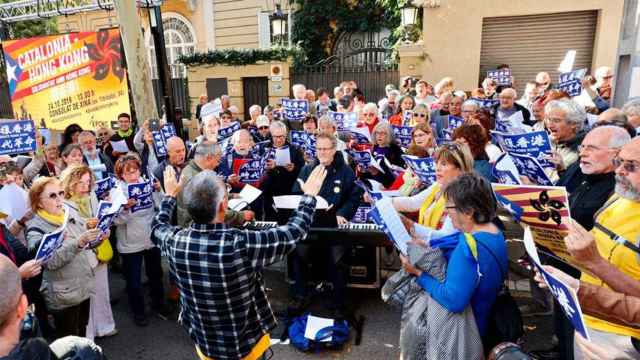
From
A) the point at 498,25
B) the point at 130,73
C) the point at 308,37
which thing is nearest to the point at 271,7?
the point at 308,37

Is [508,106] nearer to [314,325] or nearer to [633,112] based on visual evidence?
[633,112]

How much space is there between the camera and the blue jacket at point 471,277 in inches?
86.4

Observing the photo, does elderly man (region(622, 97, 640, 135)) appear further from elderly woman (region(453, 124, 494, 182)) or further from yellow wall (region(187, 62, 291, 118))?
yellow wall (region(187, 62, 291, 118))

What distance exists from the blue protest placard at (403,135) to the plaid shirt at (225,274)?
12.3 feet

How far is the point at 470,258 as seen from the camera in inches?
86.5

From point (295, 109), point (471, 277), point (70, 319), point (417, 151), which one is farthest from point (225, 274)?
point (295, 109)

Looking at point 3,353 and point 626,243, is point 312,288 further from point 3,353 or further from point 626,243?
point 3,353

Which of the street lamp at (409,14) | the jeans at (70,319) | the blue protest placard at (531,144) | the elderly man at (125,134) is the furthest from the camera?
the street lamp at (409,14)

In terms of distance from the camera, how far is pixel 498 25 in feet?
41.3

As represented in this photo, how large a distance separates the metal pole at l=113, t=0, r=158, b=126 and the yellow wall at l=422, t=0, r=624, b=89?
793 centimetres

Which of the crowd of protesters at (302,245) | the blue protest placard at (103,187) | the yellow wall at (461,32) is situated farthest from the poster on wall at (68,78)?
the yellow wall at (461,32)

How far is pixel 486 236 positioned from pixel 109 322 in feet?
12.8

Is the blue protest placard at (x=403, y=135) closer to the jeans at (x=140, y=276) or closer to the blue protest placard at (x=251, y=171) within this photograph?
the blue protest placard at (x=251, y=171)

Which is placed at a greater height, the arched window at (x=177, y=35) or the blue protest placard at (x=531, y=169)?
the arched window at (x=177, y=35)
